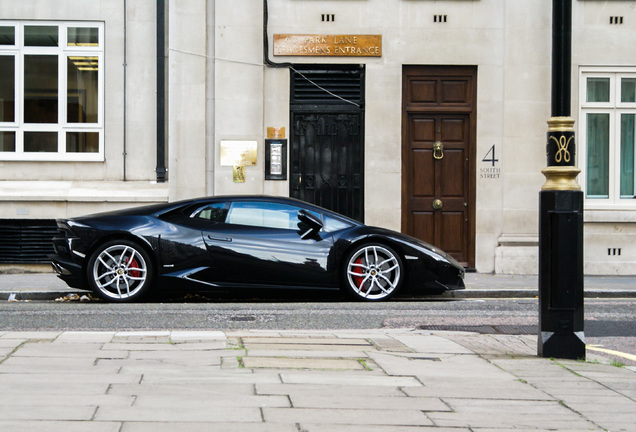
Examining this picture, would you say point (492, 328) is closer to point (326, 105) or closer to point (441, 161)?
point (441, 161)

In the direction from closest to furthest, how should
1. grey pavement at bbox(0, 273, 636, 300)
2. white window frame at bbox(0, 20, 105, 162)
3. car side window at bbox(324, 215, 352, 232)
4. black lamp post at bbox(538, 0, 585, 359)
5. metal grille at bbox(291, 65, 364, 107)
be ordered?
1. black lamp post at bbox(538, 0, 585, 359)
2. car side window at bbox(324, 215, 352, 232)
3. grey pavement at bbox(0, 273, 636, 300)
4. metal grille at bbox(291, 65, 364, 107)
5. white window frame at bbox(0, 20, 105, 162)

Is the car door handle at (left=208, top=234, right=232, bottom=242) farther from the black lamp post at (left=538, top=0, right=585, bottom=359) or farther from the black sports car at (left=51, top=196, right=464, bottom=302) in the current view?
the black lamp post at (left=538, top=0, right=585, bottom=359)

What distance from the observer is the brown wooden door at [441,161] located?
51.8ft

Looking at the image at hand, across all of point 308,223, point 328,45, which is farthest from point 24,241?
point 308,223

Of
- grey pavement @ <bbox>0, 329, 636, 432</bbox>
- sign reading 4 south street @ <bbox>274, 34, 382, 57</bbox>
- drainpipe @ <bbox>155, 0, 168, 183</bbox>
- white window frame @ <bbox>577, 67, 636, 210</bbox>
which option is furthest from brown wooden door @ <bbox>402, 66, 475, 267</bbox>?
grey pavement @ <bbox>0, 329, 636, 432</bbox>

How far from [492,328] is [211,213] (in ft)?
13.0

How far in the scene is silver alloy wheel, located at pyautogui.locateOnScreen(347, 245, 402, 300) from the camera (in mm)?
10922

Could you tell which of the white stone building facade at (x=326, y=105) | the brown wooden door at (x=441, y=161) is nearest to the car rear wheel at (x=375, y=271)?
the white stone building facade at (x=326, y=105)

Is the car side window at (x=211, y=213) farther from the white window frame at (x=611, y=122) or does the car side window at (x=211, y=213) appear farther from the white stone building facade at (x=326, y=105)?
the white window frame at (x=611, y=122)

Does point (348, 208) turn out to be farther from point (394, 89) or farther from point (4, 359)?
point (4, 359)

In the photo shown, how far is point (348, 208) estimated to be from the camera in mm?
15797

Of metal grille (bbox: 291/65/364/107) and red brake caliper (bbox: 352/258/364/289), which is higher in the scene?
metal grille (bbox: 291/65/364/107)

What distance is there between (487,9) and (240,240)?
7.32 metres

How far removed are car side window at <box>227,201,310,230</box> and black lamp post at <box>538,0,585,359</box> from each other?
4.94m
